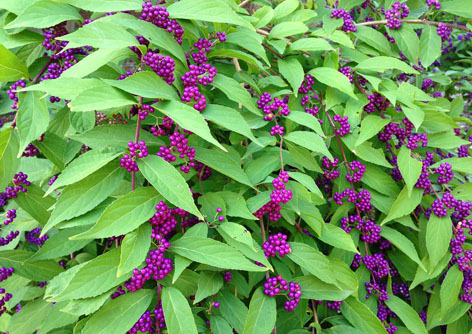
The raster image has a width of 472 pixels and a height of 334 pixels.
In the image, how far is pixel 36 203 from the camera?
1539mm

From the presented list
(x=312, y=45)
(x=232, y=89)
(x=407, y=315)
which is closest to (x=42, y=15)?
(x=232, y=89)

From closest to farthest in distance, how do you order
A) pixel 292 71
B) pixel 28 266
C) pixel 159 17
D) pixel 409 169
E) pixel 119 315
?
pixel 119 315
pixel 159 17
pixel 28 266
pixel 409 169
pixel 292 71

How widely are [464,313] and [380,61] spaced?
131 cm

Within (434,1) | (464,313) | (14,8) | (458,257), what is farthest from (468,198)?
(14,8)

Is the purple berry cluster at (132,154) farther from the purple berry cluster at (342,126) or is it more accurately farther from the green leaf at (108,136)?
the purple berry cluster at (342,126)

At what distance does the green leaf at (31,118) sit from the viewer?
4.28 ft

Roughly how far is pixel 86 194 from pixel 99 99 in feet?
1.06

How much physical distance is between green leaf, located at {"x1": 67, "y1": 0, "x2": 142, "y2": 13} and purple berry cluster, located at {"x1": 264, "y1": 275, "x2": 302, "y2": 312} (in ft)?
3.57

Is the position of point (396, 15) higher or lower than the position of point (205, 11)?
lower

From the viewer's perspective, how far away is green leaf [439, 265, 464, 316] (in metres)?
1.67

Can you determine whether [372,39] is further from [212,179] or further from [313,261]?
A: [313,261]

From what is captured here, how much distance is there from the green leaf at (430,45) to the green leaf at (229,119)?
1.45 meters

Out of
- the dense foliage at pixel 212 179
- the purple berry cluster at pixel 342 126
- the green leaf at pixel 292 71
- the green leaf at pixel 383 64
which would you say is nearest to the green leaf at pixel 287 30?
the dense foliage at pixel 212 179

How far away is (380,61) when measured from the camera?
186 cm
